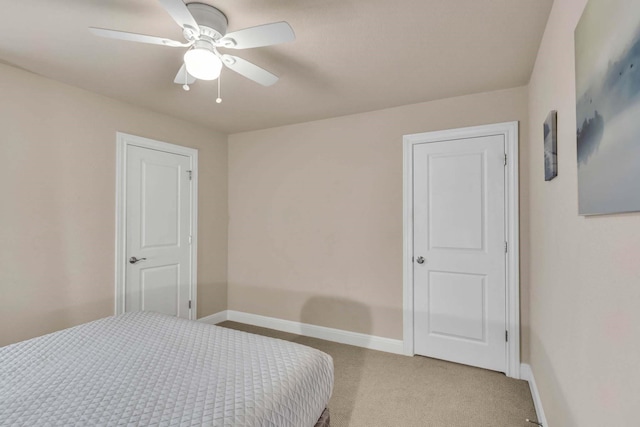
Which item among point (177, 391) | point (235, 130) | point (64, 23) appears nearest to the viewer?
point (177, 391)

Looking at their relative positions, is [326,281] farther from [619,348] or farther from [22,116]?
[22,116]

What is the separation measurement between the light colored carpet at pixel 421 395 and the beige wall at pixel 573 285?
31 centimetres

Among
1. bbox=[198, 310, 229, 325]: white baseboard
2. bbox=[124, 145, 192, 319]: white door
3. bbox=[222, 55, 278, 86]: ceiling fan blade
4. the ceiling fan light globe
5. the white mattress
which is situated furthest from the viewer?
bbox=[198, 310, 229, 325]: white baseboard

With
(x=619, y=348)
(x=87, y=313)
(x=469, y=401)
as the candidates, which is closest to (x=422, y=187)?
(x=469, y=401)

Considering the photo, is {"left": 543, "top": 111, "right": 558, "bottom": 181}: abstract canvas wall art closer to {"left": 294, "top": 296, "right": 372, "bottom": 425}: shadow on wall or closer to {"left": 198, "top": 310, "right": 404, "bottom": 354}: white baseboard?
{"left": 294, "top": 296, "right": 372, "bottom": 425}: shadow on wall

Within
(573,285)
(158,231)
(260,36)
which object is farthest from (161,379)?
(158,231)

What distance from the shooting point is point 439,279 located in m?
2.83

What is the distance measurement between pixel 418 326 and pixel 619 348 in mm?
2218

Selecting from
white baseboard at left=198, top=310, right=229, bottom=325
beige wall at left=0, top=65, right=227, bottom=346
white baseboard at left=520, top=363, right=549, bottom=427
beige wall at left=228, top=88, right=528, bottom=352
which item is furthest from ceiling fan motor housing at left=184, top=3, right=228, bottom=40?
white baseboard at left=198, top=310, right=229, bottom=325

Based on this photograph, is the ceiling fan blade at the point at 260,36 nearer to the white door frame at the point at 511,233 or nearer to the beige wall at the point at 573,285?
the beige wall at the point at 573,285

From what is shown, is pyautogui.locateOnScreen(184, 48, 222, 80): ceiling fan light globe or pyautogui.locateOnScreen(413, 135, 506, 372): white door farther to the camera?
pyautogui.locateOnScreen(413, 135, 506, 372): white door

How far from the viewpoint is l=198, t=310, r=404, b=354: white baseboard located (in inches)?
120

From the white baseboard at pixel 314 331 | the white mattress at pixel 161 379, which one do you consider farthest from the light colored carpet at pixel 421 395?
the white mattress at pixel 161 379

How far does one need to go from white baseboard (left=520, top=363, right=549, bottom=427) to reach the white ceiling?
226cm
